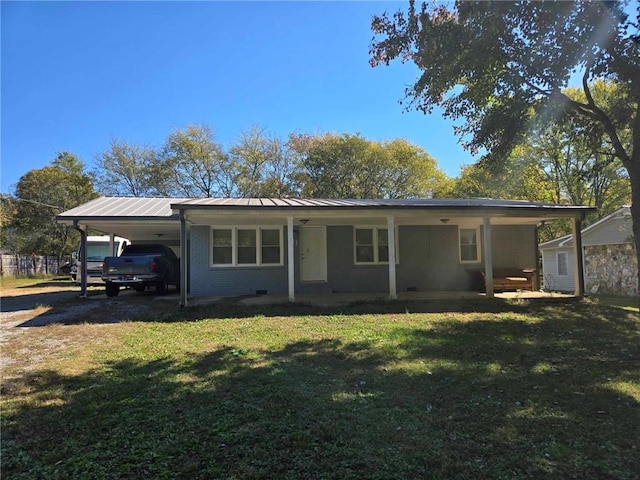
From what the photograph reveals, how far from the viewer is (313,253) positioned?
45.3ft

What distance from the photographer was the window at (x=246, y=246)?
43.5 feet

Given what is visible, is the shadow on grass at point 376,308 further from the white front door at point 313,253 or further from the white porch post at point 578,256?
the white front door at point 313,253

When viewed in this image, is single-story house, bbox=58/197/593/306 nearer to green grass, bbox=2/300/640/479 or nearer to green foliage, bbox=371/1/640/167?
green foliage, bbox=371/1/640/167

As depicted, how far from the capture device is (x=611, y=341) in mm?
6996

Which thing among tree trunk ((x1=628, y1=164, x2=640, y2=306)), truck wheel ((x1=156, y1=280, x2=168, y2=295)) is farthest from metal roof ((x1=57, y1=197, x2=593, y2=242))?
tree trunk ((x1=628, y1=164, x2=640, y2=306))

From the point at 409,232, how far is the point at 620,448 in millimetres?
11066

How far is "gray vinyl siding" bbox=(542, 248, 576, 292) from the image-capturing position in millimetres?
20734

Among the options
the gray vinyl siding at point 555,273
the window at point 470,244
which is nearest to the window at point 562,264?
the gray vinyl siding at point 555,273

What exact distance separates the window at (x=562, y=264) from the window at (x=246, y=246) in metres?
15.7

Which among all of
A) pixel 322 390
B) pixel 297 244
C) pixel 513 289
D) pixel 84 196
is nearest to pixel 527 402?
pixel 322 390

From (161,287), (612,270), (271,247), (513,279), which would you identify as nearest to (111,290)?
(161,287)

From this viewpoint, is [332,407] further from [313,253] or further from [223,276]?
[313,253]

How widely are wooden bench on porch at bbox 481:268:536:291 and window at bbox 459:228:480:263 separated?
83 centimetres

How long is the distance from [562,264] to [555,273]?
745mm
